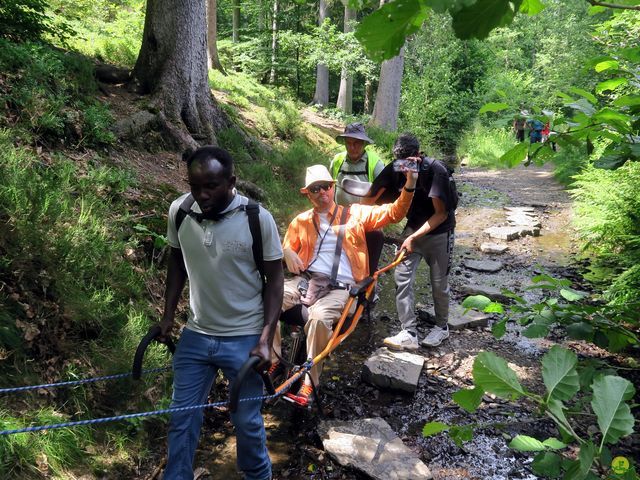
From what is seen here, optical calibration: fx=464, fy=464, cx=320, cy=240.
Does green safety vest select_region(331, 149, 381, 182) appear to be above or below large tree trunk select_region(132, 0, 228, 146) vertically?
below

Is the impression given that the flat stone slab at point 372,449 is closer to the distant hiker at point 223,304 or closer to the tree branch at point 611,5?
the distant hiker at point 223,304

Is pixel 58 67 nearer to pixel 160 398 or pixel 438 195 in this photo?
pixel 160 398

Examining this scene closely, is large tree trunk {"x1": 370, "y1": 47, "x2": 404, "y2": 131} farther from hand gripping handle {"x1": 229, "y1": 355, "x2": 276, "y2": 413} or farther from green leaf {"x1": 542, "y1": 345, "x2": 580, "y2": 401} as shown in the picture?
green leaf {"x1": 542, "y1": 345, "x2": 580, "y2": 401}

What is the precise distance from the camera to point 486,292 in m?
6.61

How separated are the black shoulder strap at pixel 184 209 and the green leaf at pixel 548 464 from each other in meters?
2.13

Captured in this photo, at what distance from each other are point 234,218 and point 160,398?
1920mm

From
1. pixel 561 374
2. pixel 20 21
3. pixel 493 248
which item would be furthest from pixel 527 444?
pixel 493 248

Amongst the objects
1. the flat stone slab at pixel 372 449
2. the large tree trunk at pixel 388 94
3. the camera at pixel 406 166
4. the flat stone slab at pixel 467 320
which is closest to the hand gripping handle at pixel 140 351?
the flat stone slab at pixel 372 449

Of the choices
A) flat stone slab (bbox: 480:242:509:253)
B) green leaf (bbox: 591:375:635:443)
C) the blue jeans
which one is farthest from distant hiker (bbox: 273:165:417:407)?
flat stone slab (bbox: 480:242:509:253)

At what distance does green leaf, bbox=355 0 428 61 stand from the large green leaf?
0.11m

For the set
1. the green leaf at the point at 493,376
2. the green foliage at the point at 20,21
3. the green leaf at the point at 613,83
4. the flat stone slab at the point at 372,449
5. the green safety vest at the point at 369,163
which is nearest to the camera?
the green leaf at the point at 493,376

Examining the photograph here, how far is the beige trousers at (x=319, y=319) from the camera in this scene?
3854 millimetres

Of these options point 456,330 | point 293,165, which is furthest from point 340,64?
point 456,330

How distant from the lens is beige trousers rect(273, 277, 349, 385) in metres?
3.85
